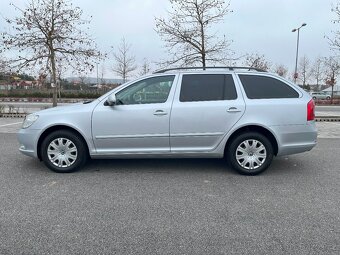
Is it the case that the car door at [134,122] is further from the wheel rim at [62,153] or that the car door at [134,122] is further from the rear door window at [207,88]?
the wheel rim at [62,153]

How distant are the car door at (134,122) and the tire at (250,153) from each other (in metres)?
1.11

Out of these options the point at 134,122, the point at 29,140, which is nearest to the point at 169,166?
the point at 134,122

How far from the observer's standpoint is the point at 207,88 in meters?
4.85

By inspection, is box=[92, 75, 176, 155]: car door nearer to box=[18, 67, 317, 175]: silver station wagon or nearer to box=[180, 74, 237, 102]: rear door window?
box=[18, 67, 317, 175]: silver station wagon

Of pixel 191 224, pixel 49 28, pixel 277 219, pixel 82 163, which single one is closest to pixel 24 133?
pixel 82 163

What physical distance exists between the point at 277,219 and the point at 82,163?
3.18 metres

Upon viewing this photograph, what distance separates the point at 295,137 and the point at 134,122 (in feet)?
8.66

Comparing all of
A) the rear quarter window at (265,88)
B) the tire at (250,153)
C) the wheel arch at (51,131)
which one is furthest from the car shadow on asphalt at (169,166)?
the rear quarter window at (265,88)

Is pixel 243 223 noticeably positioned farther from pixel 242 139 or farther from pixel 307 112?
pixel 307 112

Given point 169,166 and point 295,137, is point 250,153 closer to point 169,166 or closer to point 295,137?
point 295,137

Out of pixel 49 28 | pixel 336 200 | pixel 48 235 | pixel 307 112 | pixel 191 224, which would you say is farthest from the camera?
pixel 49 28

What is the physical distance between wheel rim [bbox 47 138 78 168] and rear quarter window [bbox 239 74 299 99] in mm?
3037

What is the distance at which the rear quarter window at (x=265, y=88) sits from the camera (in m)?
4.84

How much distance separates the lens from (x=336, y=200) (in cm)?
378
